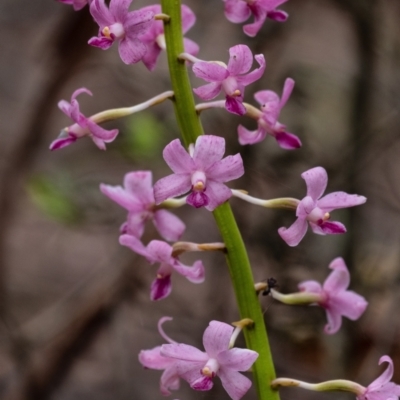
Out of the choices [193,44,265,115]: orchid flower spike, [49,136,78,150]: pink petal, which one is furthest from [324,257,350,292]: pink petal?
[49,136,78,150]: pink petal

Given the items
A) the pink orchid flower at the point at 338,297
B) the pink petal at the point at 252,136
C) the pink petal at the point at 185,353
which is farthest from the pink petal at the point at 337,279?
the pink petal at the point at 185,353

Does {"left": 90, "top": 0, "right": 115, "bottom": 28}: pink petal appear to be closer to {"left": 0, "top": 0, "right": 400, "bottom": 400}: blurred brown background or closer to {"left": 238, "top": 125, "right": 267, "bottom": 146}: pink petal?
{"left": 238, "top": 125, "right": 267, "bottom": 146}: pink petal

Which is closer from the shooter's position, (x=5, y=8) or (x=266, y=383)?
(x=266, y=383)

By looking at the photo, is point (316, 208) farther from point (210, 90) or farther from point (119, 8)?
point (119, 8)

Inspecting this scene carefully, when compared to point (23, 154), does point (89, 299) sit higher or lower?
lower

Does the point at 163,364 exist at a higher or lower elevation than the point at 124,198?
lower

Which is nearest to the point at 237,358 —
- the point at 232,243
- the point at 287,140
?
the point at 232,243

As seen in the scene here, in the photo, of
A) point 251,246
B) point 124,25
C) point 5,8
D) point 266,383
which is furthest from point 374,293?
point 5,8

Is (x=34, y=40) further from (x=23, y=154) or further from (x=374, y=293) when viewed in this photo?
(x=374, y=293)
